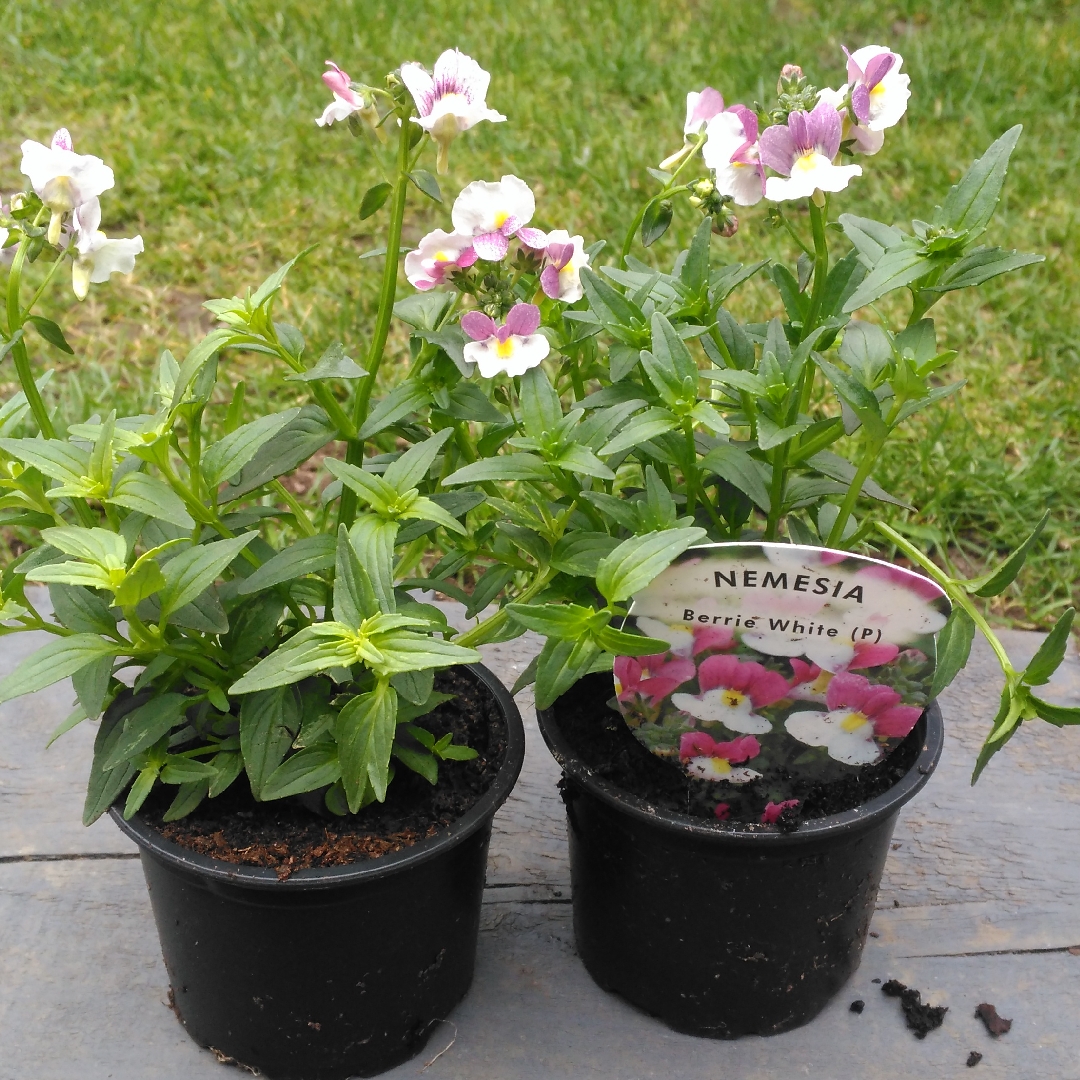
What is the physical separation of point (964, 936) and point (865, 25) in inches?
124

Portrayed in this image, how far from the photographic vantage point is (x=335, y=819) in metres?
1.33

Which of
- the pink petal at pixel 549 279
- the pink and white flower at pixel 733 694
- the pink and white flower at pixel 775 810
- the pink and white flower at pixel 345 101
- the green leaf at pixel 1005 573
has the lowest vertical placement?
the pink and white flower at pixel 775 810

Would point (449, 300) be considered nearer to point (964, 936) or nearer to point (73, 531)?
point (73, 531)

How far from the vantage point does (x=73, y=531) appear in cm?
109

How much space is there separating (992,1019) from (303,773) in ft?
2.85

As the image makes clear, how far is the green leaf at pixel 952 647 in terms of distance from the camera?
119 cm

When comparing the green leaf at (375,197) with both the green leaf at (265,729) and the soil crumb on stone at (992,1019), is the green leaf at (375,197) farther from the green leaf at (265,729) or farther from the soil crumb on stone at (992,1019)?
the soil crumb on stone at (992,1019)

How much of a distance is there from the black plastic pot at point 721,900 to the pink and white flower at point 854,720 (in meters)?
→ 0.06

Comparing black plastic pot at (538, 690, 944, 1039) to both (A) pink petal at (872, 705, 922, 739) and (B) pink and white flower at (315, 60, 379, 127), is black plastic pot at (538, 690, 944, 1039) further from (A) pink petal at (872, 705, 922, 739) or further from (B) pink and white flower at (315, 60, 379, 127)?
(B) pink and white flower at (315, 60, 379, 127)

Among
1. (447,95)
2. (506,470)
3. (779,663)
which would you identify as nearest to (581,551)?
(506,470)

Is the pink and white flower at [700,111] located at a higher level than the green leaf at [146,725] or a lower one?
higher

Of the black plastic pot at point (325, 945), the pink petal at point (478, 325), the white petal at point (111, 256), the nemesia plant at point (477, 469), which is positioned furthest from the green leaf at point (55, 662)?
the pink petal at point (478, 325)

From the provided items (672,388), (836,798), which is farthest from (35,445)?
(836,798)

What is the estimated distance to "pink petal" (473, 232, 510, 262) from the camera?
3.80ft
